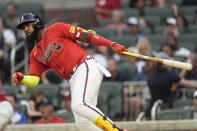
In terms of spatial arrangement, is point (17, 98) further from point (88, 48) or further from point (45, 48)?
point (45, 48)

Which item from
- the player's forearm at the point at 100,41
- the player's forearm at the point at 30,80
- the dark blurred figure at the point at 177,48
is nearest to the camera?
the player's forearm at the point at 100,41

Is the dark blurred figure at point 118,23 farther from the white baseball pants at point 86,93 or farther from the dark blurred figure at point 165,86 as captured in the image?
the white baseball pants at point 86,93

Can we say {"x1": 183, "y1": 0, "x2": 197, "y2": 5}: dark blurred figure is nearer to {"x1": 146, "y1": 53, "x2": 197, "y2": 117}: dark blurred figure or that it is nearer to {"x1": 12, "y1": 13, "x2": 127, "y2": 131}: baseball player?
{"x1": 146, "y1": 53, "x2": 197, "y2": 117}: dark blurred figure

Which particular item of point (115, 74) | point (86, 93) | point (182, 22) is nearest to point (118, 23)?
point (182, 22)

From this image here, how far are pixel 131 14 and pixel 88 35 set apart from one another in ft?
21.6

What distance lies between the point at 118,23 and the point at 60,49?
5.99 m

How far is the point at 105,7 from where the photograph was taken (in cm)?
1417

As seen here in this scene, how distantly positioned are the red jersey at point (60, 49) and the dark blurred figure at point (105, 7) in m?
6.71

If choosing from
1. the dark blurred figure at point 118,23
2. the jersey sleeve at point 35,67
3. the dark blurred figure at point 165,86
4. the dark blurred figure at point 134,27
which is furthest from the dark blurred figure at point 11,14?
the jersey sleeve at point 35,67

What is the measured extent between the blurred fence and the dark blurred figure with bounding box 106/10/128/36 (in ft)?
14.1

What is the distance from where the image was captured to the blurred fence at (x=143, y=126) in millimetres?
8836

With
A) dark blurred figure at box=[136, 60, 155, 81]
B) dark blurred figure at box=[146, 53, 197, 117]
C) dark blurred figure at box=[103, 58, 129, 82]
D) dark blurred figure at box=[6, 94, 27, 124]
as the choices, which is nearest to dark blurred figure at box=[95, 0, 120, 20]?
dark blurred figure at box=[103, 58, 129, 82]

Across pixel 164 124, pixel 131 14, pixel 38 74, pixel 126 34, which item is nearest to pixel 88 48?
pixel 126 34

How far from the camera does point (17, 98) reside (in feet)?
36.0
